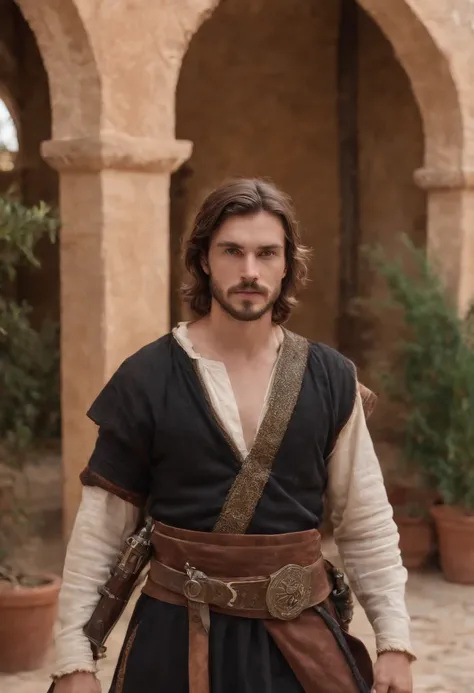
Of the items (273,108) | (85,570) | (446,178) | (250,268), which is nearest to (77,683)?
(85,570)

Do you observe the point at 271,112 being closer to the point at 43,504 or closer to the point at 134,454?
the point at 43,504

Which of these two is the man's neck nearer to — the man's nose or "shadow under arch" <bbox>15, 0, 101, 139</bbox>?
the man's nose

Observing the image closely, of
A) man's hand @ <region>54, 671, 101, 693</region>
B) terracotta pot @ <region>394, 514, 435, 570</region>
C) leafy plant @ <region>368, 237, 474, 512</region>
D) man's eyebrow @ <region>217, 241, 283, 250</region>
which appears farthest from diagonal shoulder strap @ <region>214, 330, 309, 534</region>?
terracotta pot @ <region>394, 514, 435, 570</region>

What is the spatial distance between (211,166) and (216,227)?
18.8 feet

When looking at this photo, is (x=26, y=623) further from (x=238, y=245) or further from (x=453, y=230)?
(x=453, y=230)

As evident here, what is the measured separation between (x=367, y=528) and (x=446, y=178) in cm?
392

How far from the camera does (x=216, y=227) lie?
205 centimetres

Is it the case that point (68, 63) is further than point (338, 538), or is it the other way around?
point (68, 63)

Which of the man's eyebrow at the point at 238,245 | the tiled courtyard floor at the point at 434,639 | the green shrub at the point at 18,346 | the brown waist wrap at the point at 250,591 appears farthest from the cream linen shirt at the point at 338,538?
the tiled courtyard floor at the point at 434,639

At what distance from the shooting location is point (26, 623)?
161 inches

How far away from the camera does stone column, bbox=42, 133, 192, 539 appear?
443 cm

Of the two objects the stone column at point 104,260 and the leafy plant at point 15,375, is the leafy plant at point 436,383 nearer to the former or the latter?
the stone column at point 104,260

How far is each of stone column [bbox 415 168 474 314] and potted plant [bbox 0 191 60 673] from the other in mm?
2301

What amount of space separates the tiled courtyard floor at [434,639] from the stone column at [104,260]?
0.78m
